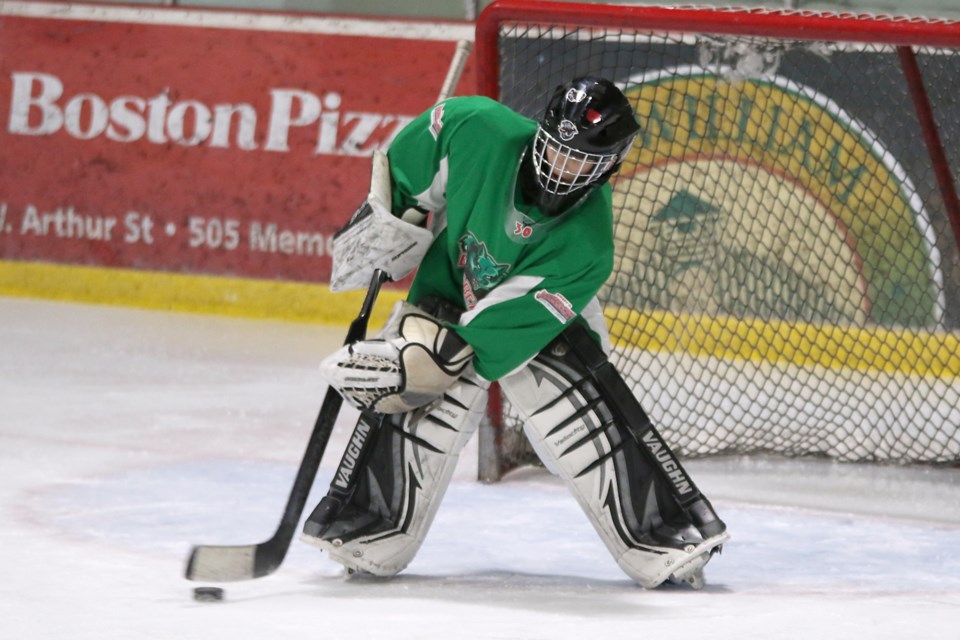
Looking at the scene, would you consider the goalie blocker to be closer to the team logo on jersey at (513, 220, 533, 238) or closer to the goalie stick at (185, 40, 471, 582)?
the goalie stick at (185, 40, 471, 582)

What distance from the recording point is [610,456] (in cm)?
253

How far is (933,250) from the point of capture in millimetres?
4555

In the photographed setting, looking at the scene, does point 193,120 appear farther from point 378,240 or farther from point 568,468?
point 568,468

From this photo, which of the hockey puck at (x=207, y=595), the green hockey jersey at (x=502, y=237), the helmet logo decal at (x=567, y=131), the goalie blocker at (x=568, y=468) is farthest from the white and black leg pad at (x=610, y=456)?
the hockey puck at (x=207, y=595)

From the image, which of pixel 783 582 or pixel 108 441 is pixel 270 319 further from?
pixel 783 582

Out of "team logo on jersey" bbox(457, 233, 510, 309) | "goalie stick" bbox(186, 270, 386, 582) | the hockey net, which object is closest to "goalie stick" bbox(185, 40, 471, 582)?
"goalie stick" bbox(186, 270, 386, 582)

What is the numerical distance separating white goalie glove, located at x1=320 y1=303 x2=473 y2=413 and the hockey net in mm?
1173

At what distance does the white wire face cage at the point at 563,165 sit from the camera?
230 centimetres

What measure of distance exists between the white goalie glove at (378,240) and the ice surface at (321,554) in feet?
1.78

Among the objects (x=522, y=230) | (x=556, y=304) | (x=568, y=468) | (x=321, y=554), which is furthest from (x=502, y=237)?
(x=321, y=554)

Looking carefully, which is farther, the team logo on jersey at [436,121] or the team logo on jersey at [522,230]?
the team logo on jersey at [436,121]

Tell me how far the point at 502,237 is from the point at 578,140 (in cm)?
22

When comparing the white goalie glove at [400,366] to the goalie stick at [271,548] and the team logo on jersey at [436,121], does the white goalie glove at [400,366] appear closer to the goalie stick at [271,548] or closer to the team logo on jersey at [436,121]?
the goalie stick at [271,548]

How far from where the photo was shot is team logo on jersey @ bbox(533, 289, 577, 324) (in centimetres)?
237
